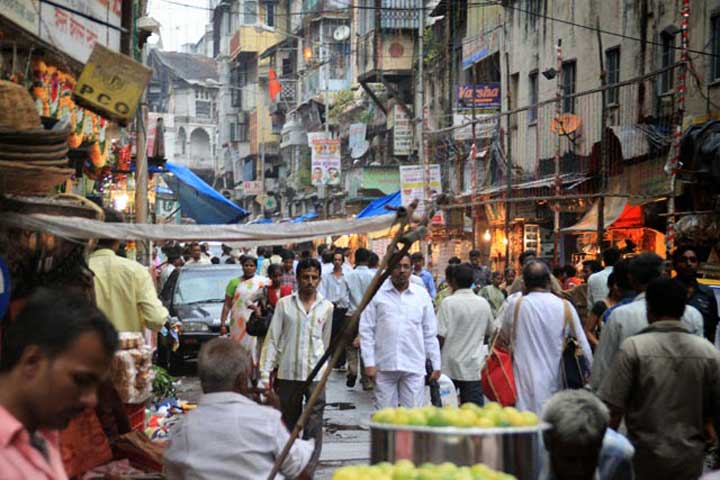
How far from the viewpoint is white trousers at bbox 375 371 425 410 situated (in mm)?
9602

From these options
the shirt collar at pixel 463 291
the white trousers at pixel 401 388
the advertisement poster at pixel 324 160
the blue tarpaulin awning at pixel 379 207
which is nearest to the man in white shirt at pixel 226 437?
the white trousers at pixel 401 388

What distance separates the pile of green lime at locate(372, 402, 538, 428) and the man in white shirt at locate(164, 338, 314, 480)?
1.72 feet

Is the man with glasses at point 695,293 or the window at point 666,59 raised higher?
the window at point 666,59

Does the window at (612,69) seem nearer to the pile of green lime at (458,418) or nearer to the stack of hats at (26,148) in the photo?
the stack of hats at (26,148)

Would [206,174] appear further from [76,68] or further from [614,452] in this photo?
[614,452]

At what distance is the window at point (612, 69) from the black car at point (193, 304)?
1043 centimetres

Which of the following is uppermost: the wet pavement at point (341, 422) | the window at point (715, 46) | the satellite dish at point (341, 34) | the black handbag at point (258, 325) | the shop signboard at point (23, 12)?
the satellite dish at point (341, 34)

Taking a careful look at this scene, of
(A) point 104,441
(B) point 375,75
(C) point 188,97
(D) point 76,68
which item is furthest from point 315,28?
(A) point 104,441

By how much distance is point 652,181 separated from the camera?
64.7 feet

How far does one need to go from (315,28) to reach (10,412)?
216 ft

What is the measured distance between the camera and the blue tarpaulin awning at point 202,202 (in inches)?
819

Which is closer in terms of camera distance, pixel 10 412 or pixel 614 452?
pixel 10 412

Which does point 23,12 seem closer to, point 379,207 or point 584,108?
point 584,108

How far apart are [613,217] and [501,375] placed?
12304mm
